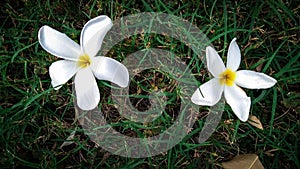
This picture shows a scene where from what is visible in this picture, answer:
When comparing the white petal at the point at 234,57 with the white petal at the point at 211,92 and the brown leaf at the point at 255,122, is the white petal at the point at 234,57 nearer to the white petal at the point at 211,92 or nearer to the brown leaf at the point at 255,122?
the white petal at the point at 211,92

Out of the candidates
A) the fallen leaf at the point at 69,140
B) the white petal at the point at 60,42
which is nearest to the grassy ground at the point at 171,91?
the fallen leaf at the point at 69,140

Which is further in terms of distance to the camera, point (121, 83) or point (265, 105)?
point (265, 105)

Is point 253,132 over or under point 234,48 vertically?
under

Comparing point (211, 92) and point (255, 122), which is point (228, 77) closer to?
point (211, 92)

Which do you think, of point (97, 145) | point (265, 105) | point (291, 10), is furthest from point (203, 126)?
point (291, 10)

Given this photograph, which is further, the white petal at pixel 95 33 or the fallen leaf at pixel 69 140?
the fallen leaf at pixel 69 140

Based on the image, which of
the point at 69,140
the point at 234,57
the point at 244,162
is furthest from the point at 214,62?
the point at 69,140

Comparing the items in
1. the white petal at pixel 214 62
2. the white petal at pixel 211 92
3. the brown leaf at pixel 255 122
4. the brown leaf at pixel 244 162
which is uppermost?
the white petal at pixel 214 62

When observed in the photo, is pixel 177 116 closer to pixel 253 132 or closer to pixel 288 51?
pixel 253 132
